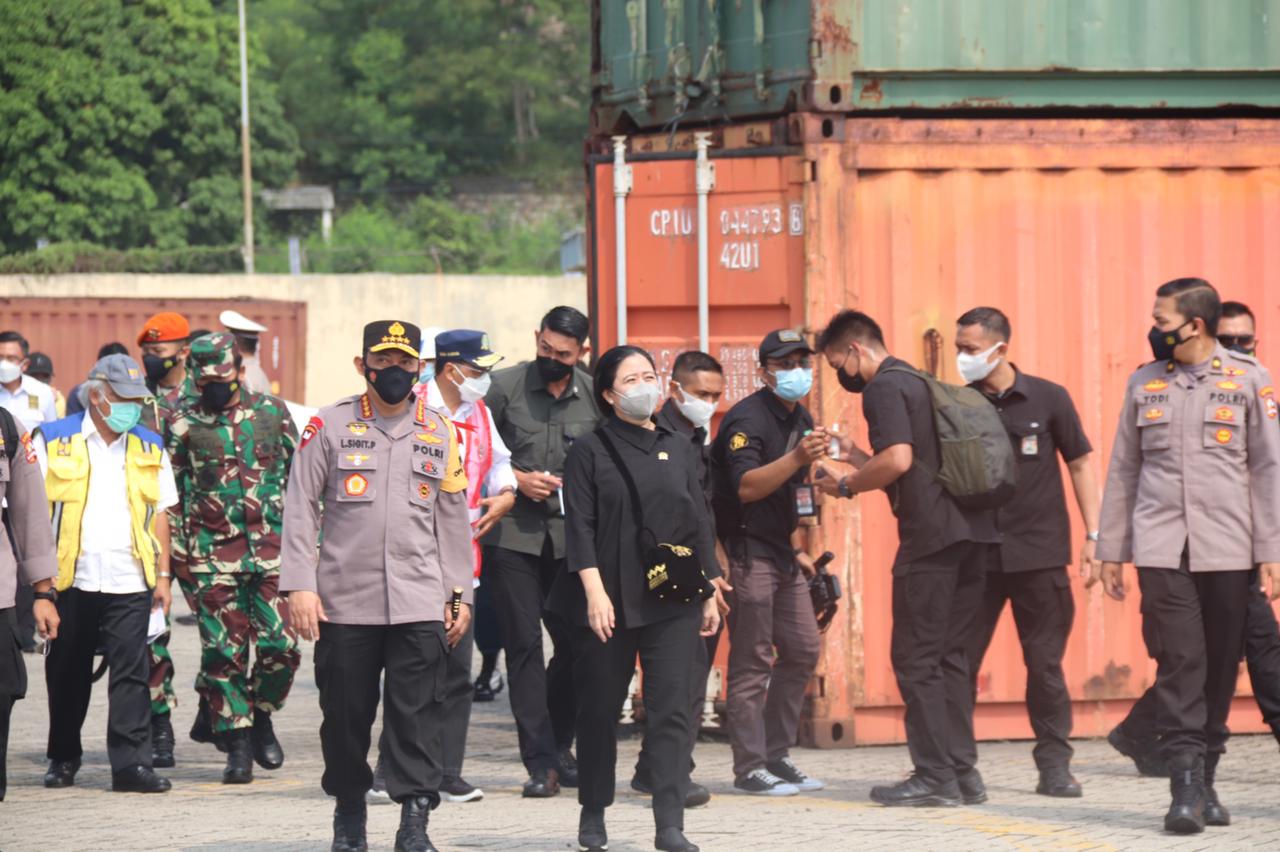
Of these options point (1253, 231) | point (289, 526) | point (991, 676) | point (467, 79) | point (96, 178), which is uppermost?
point (467, 79)

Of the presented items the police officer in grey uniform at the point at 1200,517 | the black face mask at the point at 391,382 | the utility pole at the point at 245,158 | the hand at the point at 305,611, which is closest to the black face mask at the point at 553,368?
the black face mask at the point at 391,382

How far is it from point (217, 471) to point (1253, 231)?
5.09 m

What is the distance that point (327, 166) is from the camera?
7044cm

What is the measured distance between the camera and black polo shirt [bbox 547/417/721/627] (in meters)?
7.05

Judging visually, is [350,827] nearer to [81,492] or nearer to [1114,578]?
[81,492]

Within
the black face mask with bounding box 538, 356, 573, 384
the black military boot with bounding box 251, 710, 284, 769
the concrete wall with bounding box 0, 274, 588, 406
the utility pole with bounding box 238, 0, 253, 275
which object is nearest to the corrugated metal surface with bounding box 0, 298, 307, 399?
the concrete wall with bounding box 0, 274, 588, 406

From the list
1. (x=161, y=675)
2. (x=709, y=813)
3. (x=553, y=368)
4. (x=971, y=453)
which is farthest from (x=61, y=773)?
(x=971, y=453)

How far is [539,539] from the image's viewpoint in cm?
866

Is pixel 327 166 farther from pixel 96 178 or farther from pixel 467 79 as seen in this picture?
pixel 96 178

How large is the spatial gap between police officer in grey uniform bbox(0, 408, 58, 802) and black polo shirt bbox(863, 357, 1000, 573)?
322 cm

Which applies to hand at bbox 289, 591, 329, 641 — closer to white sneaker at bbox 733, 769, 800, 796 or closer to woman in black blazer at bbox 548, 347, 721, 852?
woman in black blazer at bbox 548, 347, 721, 852

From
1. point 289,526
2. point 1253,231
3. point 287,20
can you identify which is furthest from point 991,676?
point 287,20

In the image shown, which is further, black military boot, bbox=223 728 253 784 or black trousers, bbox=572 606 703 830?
black military boot, bbox=223 728 253 784

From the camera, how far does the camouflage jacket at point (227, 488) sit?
8812mm
